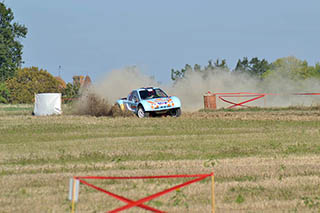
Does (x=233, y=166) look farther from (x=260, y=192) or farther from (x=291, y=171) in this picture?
(x=260, y=192)

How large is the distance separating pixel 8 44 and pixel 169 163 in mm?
75924

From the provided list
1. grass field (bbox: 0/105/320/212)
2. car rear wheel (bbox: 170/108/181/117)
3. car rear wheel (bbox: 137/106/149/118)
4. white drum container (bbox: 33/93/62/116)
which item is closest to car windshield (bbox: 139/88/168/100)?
car rear wheel (bbox: 137/106/149/118)

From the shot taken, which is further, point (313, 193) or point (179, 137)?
point (179, 137)

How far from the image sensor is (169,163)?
13000 millimetres

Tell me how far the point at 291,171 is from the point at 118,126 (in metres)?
12.7

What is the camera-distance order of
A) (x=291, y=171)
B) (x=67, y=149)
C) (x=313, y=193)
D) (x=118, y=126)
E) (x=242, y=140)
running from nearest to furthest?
(x=313, y=193)
(x=291, y=171)
(x=67, y=149)
(x=242, y=140)
(x=118, y=126)

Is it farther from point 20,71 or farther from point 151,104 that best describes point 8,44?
point 151,104

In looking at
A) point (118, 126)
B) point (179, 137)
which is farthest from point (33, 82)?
point (179, 137)

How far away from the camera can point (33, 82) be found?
285ft

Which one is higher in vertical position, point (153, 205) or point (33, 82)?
point (33, 82)

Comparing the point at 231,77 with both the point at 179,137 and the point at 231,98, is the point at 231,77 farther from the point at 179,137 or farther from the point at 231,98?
the point at 179,137

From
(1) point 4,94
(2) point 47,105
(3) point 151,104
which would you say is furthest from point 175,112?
(1) point 4,94

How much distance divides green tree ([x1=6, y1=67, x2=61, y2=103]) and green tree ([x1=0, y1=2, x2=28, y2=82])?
1.43 metres

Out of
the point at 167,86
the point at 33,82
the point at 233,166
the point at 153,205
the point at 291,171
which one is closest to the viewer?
the point at 153,205
